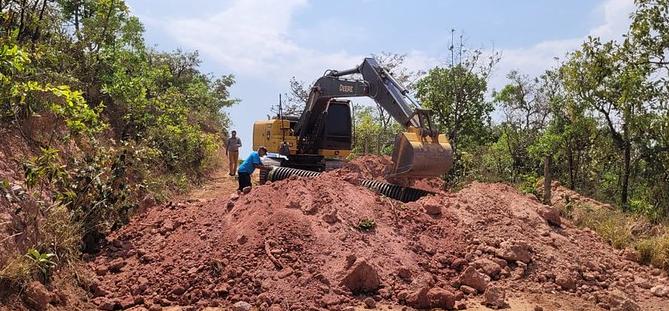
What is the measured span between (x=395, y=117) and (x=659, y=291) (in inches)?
190

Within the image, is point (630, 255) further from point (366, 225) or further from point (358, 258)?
point (358, 258)

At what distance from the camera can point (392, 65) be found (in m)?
25.9

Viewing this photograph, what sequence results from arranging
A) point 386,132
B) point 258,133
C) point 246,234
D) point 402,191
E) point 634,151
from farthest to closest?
point 386,132, point 258,133, point 634,151, point 402,191, point 246,234

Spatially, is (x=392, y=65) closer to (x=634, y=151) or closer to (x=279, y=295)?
(x=634, y=151)

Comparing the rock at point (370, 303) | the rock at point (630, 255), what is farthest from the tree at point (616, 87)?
the rock at point (370, 303)

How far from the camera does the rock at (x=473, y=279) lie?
6.31 meters

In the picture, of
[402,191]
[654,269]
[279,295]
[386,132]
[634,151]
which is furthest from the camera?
[386,132]

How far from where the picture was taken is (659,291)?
6.84m

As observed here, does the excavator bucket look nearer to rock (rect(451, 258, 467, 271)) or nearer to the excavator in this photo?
the excavator

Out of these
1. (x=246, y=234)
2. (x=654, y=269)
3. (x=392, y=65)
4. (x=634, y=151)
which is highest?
(x=392, y=65)

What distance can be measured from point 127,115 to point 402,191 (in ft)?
22.3

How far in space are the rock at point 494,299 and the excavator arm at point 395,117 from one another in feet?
10.1

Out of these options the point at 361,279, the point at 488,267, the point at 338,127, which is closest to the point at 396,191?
the point at 488,267

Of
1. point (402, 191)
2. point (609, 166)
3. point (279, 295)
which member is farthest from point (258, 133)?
point (279, 295)
